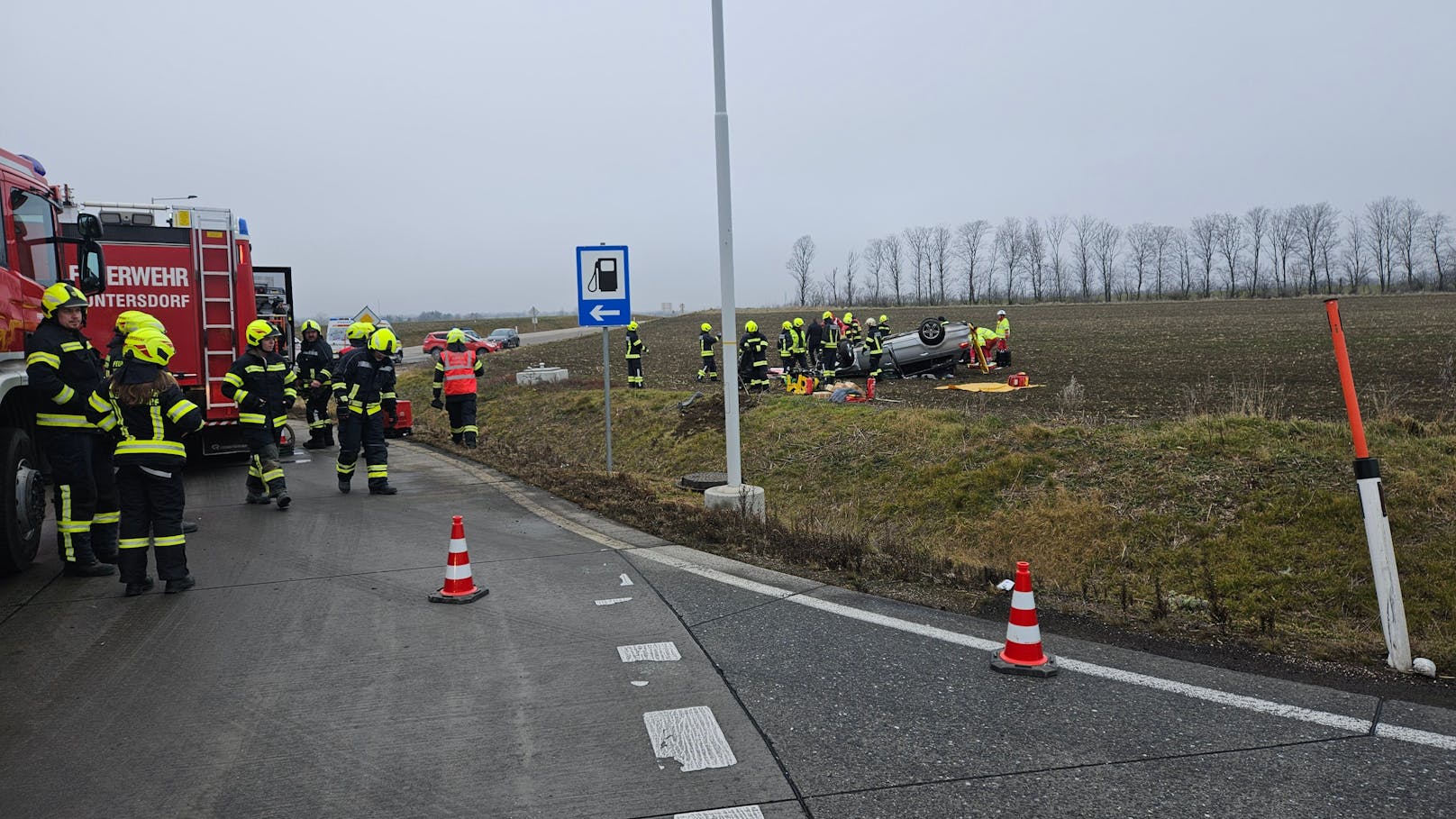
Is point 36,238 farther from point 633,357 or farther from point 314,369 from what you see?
point 633,357

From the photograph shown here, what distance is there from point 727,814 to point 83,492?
6.50 metres

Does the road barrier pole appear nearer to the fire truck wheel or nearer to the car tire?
the fire truck wheel

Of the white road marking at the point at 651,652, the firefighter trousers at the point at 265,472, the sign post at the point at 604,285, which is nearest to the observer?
the white road marking at the point at 651,652

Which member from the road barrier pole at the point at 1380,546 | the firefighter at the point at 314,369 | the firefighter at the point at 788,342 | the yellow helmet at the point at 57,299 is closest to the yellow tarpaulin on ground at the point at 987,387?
the firefighter at the point at 788,342

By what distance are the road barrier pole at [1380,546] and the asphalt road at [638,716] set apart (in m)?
0.56

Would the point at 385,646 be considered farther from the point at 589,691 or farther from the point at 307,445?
the point at 307,445

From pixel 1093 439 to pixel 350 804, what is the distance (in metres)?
9.39

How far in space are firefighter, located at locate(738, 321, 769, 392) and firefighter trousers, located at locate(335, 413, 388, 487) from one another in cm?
986

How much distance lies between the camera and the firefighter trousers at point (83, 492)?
24.5 ft

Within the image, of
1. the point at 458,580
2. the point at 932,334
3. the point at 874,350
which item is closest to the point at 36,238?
the point at 458,580

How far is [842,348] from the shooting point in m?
24.0

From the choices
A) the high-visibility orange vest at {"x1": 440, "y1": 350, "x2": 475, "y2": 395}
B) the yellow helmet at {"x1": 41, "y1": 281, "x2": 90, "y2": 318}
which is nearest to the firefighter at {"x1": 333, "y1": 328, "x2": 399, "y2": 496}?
the high-visibility orange vest at {"x1": 440, "y1": 350, "x2": 475, "y2": 395}

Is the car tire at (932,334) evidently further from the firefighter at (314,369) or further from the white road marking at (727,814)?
the white road marking at (727,814)

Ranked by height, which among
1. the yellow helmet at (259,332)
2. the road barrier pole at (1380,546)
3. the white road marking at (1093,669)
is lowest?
the white road marking at (1093,669)
